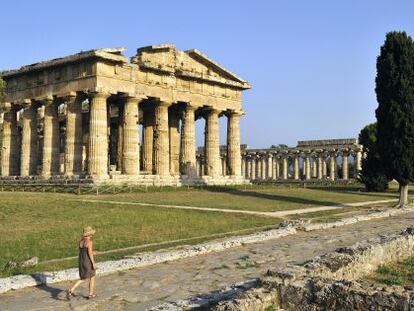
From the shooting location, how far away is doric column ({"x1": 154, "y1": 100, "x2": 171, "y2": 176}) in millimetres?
52844

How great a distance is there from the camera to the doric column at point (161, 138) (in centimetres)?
5284

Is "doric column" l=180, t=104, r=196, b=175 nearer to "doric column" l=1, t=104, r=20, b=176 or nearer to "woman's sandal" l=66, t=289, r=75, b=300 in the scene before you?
"doric column" l=1, t=104, r=20, b=176

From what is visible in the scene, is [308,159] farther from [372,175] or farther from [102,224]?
[102,224]

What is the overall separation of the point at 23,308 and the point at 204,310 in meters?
3.48

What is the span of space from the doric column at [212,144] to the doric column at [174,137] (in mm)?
3544

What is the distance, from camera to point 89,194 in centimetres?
→ 3856

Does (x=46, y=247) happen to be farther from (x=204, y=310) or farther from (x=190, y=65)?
(x=190, y=65)

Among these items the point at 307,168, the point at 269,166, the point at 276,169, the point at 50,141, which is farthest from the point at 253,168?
the point at 50,141

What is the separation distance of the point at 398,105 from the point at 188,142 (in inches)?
986

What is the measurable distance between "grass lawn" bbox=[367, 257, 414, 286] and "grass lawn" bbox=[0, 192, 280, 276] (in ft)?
25.0

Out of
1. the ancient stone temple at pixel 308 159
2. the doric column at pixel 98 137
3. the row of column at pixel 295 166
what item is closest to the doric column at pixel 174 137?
the doric column at pixel 98 137

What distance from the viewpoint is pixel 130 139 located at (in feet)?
160

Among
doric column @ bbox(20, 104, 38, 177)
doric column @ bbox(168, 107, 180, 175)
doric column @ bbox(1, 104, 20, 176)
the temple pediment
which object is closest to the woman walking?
the temple pediment

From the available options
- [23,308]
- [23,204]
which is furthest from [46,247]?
[23,204]
